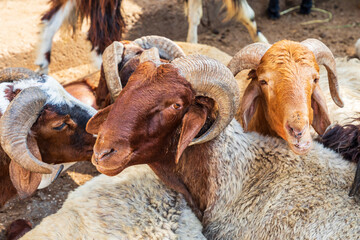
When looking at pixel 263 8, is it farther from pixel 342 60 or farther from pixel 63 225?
pixel 63 225

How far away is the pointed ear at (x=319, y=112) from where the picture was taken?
131 inches

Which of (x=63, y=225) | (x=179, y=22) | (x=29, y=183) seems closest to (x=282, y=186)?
(x=63, y=225)

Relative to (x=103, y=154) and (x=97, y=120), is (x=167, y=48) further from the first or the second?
(x=103, y=154)

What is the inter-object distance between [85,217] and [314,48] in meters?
2.11

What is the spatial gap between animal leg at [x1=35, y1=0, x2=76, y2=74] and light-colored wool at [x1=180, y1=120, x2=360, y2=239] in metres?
2.98

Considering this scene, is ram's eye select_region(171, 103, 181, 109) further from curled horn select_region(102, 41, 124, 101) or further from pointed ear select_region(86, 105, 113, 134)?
curled horn select_region(102, 41, 124, 101)

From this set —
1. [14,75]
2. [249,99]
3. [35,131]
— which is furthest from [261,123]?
[14,75]

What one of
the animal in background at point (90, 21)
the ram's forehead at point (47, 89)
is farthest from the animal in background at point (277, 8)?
the ram's forehead at point (47, 89)

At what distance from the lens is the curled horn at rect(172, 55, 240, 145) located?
2836mm

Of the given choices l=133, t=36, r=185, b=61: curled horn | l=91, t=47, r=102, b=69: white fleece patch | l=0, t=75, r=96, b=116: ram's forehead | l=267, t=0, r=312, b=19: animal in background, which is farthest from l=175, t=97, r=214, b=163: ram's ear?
l=267, t=0, r=312, b=19: animal in background

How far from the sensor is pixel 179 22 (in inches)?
298

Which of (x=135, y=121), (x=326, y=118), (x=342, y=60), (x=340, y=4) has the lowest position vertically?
(x=340, y=4)

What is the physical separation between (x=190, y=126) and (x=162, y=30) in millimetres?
4874

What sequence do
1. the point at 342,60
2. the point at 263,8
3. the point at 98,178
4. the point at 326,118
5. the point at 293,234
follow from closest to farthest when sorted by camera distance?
the point at 293,234 < the point at 326,118 < the point at 98,178 < the point at 342,60 < the point at 263,8
